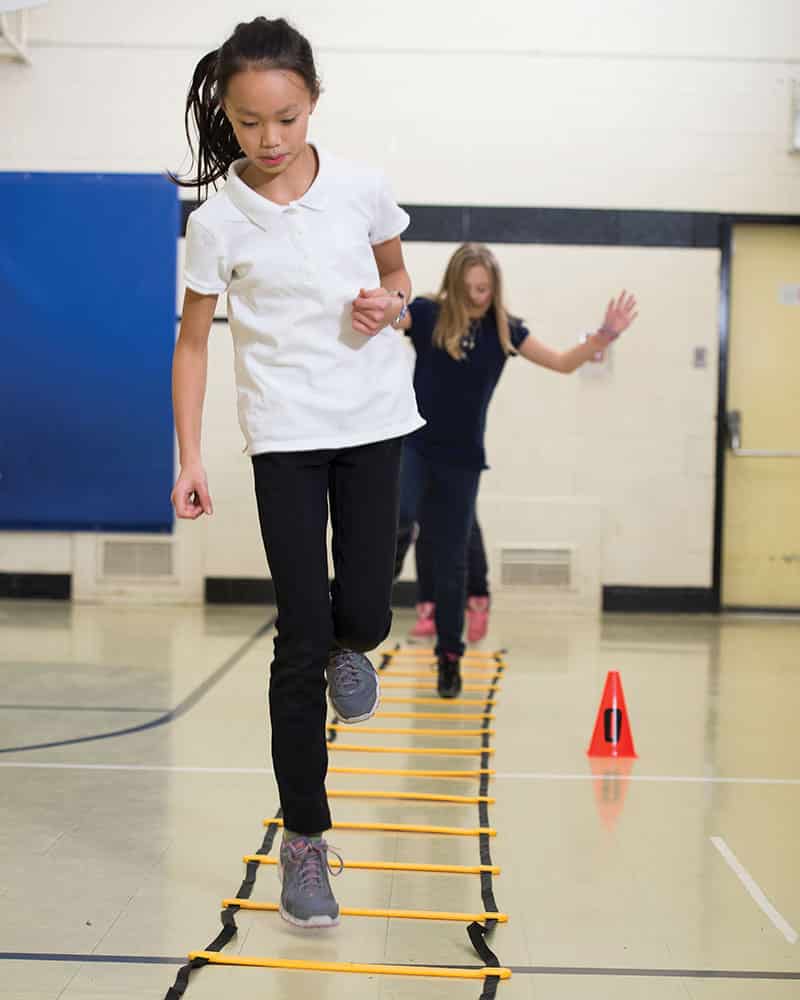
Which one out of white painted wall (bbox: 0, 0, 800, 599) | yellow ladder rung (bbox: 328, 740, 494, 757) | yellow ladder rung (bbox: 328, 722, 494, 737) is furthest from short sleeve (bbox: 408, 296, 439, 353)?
white painted wall (bbox: 0, 0, 800, 599)

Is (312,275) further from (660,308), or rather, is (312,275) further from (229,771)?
(660,308)

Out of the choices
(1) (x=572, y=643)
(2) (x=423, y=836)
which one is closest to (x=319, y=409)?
(2) (x=423, y=836)

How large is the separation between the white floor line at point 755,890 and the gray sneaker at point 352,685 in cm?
89

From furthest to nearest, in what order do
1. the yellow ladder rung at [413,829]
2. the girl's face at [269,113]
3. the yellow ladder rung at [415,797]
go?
1. the yellow ladder rung at [415,797]
2. the yellow ladder rung at [413,829]
3. the girl's face at [269,113]

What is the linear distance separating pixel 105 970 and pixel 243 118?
1474 millimetres

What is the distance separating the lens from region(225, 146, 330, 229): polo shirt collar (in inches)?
95.0

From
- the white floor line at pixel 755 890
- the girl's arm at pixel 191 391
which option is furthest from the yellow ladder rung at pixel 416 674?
the girl's arm at pixel 191 391

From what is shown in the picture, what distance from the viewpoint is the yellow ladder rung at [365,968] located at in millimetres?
2334

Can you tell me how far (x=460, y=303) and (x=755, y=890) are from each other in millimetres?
2385

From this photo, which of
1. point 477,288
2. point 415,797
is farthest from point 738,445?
point 415,797

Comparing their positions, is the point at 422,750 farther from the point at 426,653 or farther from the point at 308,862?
the point at 426,653

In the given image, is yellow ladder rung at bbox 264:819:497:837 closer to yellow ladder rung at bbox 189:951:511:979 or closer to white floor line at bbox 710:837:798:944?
Result: white floor line at bbox 710:837:798:944

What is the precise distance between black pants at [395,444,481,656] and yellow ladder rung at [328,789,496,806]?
→ 122cm

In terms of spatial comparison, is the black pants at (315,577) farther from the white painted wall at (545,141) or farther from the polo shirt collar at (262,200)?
the white painted wall at (545,141)
